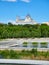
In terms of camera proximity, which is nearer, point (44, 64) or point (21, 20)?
point (44, 64)

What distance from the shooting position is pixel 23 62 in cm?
925

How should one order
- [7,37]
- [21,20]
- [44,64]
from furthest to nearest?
[21,20] → [7,37] → [44,64]

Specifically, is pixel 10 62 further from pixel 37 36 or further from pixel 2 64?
pixel 37 36

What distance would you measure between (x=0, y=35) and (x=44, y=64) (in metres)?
23.8

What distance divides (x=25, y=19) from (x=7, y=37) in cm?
5226

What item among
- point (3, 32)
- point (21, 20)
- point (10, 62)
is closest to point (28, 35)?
point (3, 32)

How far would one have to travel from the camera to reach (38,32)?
34000mm

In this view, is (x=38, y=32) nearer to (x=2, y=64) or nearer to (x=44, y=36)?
(x=44, y=36)

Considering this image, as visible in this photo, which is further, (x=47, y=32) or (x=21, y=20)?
(x=21, y=20)

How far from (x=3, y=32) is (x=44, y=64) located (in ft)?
79.1

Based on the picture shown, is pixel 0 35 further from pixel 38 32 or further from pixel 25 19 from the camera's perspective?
pixel 25 19

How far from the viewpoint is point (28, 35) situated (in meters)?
33.2

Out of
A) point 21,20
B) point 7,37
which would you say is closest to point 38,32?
point 7,37

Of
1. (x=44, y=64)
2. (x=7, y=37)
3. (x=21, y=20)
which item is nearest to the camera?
(x=44, y=64)
